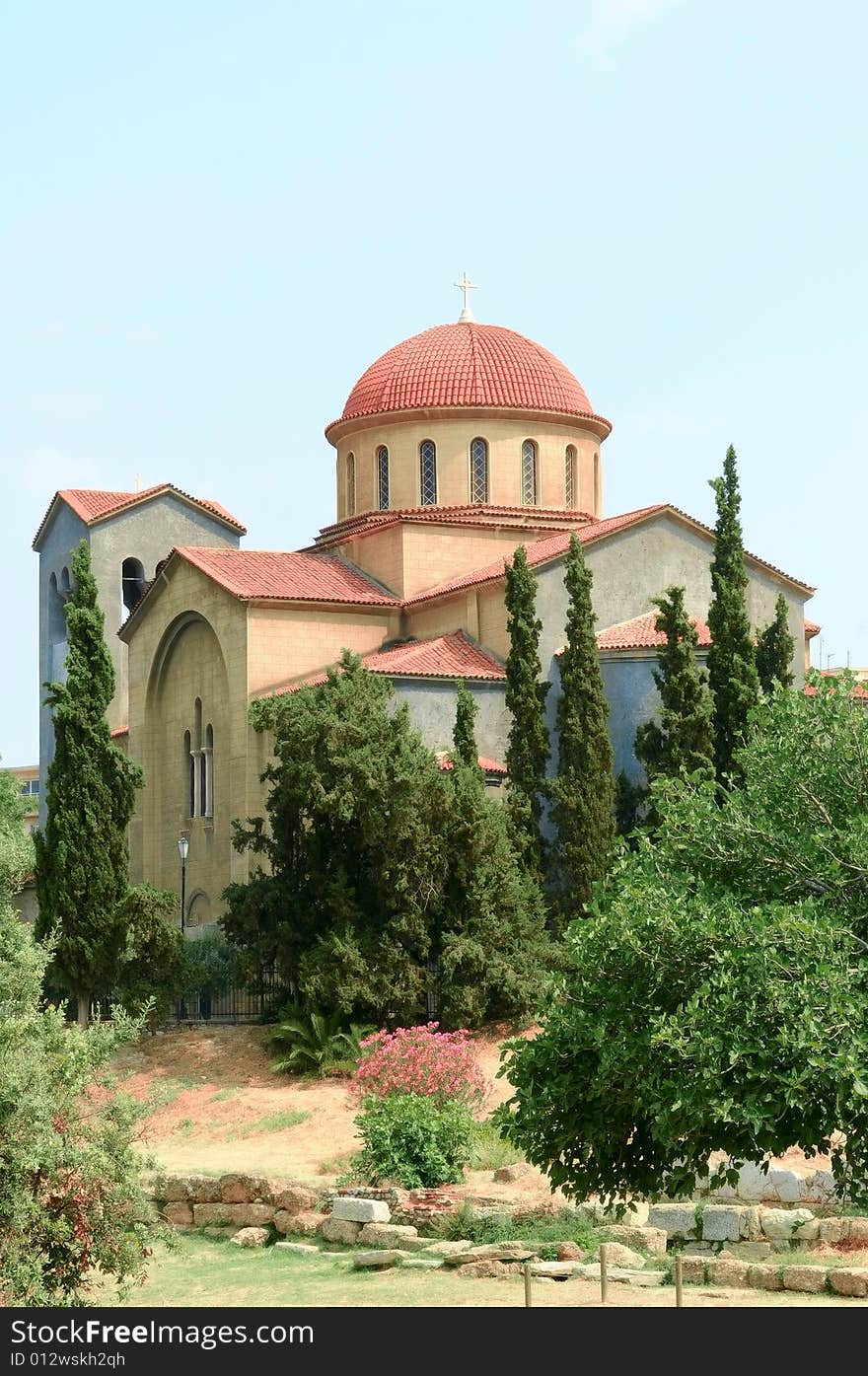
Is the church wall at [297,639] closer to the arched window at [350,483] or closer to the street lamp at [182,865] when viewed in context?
the street lamp at [182,865]

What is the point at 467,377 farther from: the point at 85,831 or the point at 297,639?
the point at 85,831

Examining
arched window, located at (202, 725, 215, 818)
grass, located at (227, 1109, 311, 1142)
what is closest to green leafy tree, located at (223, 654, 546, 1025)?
grass, located at (227, 1109, 311, 1142)

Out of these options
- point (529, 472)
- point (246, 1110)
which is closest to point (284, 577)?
point (529, 472)

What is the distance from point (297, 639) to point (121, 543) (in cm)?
797

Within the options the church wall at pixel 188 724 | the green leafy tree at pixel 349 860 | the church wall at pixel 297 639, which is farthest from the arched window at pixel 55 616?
the green leafy tree at pixel 349 860

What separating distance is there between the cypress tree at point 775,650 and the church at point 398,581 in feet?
3.32

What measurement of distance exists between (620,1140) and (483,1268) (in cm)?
388

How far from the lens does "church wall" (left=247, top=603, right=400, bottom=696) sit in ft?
115

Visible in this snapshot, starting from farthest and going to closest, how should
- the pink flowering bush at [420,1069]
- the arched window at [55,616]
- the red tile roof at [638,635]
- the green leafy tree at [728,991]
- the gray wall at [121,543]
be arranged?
the arched window at [55,616] → the gray wall at [121,543] → the red tile roof at [638,635] → the pink flowering bush at [420,1069] → the green leafy tree at [728,991]

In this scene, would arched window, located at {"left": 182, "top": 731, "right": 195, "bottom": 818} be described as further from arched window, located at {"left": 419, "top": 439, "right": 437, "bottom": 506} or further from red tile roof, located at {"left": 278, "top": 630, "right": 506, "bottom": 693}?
arched window, located at {"left": 419, "top": 439, "right": 437, "bottom": 506}

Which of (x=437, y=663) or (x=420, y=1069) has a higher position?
(x=437, y=663)

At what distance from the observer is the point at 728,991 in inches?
522

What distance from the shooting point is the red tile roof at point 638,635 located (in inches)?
1333

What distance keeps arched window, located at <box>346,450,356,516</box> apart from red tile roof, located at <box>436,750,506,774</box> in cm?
908
